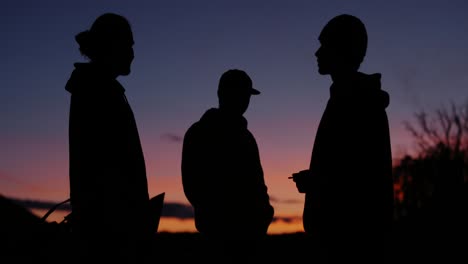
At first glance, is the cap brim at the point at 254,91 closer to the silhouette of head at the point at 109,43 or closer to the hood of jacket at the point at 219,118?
the hood of jacket at the point at 219,118

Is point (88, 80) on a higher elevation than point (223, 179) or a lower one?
higher

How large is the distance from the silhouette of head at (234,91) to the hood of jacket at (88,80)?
202 centimetres

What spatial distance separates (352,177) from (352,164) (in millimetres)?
90

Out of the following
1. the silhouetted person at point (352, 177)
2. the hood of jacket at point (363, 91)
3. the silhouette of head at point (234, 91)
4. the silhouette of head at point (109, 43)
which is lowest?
the silhouetted person at point (352, 177)

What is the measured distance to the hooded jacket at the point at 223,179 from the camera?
5.79 m

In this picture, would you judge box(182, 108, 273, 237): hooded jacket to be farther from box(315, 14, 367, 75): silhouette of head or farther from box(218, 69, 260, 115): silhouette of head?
box(315, 14, 367, 75): silhouette of head

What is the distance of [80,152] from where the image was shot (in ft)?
13.0

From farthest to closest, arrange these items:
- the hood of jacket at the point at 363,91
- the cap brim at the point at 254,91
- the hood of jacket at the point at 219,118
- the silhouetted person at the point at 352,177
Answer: the cap brim at the point at 254,91, the hood of jacket at the point at 219,118, the hood of jacket at the point at 363,91, the silhouetted person at the point at 352,177

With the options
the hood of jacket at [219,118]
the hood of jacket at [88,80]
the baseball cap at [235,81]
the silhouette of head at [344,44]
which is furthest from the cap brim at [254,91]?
the hood of jacket at [88,80]

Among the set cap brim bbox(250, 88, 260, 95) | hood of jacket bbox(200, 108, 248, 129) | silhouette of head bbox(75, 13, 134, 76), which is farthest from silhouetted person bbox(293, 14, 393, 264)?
cap brim bbox(250, 88, 260, 95)

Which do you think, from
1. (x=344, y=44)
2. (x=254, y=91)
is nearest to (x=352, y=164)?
(x=344, y=44)

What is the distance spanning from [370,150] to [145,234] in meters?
1.66

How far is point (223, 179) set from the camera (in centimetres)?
585

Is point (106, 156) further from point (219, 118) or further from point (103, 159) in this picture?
point (219, 118)
